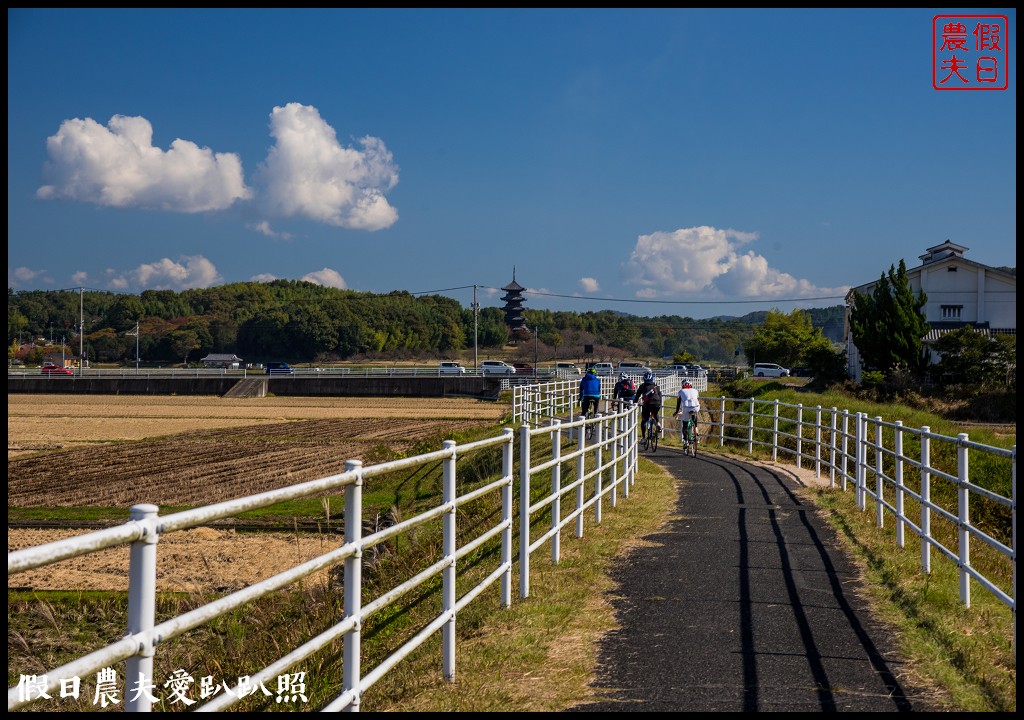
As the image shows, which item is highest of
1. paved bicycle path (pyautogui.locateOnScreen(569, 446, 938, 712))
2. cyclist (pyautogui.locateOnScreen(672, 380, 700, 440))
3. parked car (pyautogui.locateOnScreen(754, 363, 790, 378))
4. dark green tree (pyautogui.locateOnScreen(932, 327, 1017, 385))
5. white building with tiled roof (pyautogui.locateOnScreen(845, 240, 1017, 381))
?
white building with tiled roof (pyautogui.locateOnScreen(845, 240, 1017, 381))

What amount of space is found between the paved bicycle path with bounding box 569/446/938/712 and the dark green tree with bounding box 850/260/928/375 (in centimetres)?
4289

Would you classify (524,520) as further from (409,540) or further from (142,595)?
(142,595)

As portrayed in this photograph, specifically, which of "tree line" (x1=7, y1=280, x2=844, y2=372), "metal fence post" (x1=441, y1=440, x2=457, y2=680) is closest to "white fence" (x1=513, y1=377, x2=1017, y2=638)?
"metal fence post" (x1=441, y1=440, x2=457, y2=680)

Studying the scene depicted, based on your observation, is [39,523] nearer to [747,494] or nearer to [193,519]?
[747,494]

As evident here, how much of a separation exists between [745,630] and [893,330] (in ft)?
160

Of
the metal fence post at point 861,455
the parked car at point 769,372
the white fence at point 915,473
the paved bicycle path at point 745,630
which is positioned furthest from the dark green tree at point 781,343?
the paved bicycle path at point 745,630

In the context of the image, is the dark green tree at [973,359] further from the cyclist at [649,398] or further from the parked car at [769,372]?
the parked car at [769,372]

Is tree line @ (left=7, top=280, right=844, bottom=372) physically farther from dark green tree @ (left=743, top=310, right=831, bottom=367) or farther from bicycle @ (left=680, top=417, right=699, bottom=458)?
bicycle @ (left=680, top=417, right=699, bottom=458)

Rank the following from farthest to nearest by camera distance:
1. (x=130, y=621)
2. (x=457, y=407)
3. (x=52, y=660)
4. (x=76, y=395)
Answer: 1. (x=76, y=395)
2. (x=457, y=407)
3. (x=52, y=660)
4. (x=130, y=621)

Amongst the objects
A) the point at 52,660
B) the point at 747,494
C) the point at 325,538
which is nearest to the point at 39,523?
the point at 325,538

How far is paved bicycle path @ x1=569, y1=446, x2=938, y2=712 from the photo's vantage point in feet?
18.2

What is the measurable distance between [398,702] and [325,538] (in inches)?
389

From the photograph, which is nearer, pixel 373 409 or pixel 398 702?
pixel 398 702

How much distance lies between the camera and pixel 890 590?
27.2ft
